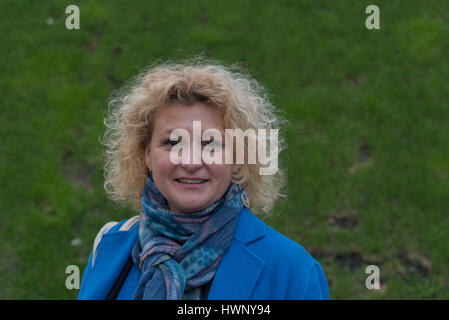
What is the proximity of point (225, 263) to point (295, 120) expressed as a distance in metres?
2.98

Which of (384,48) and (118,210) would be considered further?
(384,48)

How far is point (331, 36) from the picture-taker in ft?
18.2

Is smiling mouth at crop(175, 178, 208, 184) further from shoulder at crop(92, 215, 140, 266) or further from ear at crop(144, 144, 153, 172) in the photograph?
shoulder at crop(92, 215, 140, 266)

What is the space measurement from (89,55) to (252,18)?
1.73 metres

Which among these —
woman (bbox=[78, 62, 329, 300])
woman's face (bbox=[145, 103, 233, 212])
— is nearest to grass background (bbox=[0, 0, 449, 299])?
woman (bbox=[78, 62, 329, 300])

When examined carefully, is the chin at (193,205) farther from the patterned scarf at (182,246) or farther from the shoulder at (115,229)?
the shoulder at (115,229)

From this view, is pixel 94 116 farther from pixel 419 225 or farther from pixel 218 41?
pixel 419 225

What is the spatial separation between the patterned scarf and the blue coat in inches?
2.0

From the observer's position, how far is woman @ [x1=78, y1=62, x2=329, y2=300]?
2096mm

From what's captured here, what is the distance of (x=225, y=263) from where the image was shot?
2145mm

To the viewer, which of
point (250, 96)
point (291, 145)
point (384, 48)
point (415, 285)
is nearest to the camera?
point (250, 96)

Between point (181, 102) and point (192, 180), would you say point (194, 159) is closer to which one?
point (192, 180)

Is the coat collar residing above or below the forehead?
below

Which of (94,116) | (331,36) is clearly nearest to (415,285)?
(331,36)
